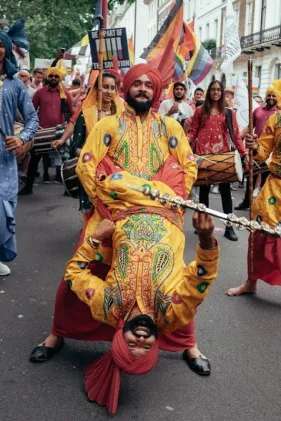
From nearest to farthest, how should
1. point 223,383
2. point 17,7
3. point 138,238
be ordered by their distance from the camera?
point 138,238, point 223,383, point 17,7

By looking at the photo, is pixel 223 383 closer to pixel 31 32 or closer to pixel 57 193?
pixel 57 193

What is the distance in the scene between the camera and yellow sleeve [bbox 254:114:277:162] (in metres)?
4.81

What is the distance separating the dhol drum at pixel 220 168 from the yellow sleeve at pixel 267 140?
17.8 inches

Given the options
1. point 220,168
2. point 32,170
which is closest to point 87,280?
point 220,168

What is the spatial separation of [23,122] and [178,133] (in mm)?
1908

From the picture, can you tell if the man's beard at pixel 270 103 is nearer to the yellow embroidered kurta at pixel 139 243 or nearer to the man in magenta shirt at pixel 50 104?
the man in magenta shirt at pixel 50 104

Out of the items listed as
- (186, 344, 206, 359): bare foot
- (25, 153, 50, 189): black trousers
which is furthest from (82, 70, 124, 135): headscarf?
(25, 153, 50, 189): black trousers

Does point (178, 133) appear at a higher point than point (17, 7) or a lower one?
lower

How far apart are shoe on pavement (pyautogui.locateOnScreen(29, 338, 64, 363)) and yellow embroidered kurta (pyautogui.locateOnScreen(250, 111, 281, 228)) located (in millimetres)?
2120

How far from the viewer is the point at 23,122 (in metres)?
5.02

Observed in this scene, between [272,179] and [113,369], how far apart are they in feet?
8.02

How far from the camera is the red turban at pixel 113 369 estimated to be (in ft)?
9.55

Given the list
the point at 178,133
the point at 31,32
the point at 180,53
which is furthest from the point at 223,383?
the point at 31,32

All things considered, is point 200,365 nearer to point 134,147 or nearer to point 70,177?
point 134,147
